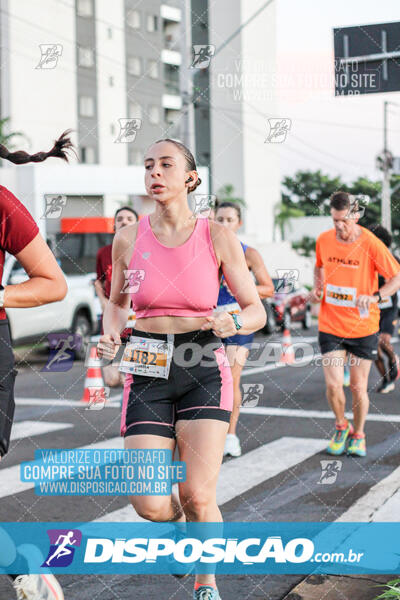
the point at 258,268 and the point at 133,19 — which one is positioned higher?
the point at 133,19

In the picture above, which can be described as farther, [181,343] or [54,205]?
[54,205]

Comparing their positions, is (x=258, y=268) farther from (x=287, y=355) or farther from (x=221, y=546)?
(x=287, y=355)

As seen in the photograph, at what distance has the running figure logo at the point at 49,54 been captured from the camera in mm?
5371

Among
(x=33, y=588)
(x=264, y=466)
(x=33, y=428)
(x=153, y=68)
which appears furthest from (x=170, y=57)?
(x=33, y=588)

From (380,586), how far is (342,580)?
8.1 inches

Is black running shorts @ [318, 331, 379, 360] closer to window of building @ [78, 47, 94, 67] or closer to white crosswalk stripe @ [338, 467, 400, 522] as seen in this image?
white crosswalk stripe @ [338, 467, 400, 522]

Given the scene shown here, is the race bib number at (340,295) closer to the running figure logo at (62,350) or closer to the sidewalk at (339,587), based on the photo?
the sidewalk at (339,587)

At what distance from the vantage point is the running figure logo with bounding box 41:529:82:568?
4.41 m

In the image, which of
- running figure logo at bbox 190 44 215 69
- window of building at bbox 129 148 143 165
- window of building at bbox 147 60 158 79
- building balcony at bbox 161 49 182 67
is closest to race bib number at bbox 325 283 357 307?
running figure logo at bbox 190 44 215 69

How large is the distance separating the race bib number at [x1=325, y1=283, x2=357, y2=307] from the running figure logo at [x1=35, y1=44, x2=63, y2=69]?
9.01 feet

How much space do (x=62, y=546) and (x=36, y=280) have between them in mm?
2200

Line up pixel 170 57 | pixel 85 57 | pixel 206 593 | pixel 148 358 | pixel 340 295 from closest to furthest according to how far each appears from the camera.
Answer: pixel 206 593
pixel 148 358
pixel 340 295
pixel 85 57
pixel 170 57

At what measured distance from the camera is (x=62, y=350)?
1459 centimetres

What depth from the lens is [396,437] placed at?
25.1ft
